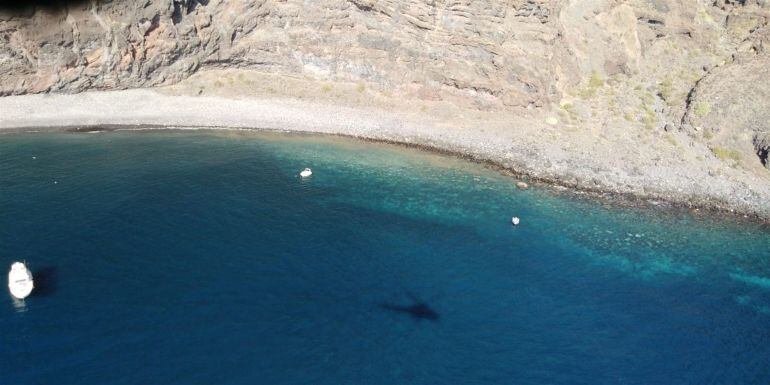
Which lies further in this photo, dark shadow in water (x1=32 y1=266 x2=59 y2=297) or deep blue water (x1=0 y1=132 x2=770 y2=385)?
dark shadow in water (x1=32 y1=266 x2=59 y2=297)

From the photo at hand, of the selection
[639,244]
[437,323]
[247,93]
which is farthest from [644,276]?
[247,93]

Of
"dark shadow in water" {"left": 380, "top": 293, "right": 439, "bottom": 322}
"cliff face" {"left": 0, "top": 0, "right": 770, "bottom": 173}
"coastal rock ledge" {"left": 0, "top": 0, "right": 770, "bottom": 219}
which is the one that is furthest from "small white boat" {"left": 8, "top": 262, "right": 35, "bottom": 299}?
"cliff face" {"left": 0, "top": 0, "right": 770, "bottom": 173}

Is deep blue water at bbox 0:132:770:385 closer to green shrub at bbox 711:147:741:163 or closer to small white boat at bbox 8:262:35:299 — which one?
small white boat at bbox 8:262:35:299

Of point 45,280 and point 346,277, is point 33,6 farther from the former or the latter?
point 346,277

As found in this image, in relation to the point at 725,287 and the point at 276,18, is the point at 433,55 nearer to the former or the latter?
the point at 276,18

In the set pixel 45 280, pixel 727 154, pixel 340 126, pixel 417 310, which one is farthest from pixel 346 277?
pixel 727 154

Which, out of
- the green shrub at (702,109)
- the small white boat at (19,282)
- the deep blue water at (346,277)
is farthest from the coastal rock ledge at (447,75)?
the small white boat at (19,282)

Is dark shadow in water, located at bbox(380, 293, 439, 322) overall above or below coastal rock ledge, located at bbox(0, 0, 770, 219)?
below

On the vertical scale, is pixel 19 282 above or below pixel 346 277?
above
